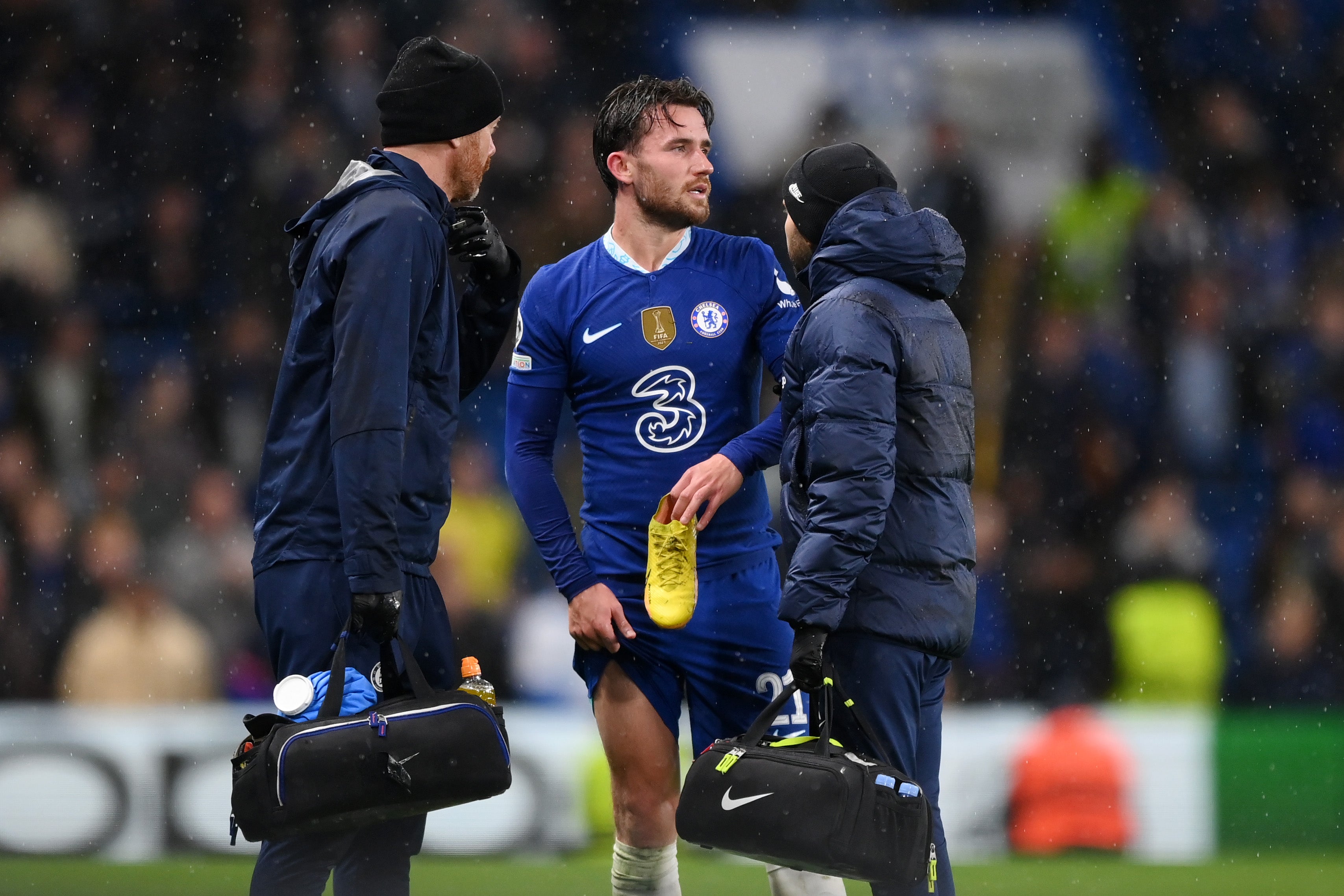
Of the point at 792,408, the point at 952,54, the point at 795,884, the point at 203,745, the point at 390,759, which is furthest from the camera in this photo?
the point at 952,54

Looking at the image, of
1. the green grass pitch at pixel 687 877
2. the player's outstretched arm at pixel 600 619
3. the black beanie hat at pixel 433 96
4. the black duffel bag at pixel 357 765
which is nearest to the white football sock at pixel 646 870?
the player's outstretched arm at pixel 600 619

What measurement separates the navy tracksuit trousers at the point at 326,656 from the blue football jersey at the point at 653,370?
778 mm

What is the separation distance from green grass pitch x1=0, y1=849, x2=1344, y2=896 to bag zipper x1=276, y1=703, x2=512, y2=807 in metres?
3.25

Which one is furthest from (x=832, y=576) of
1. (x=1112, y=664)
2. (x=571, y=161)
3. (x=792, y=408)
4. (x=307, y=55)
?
(x=307, y=55)

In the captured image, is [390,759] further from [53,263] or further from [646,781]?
[53,263]

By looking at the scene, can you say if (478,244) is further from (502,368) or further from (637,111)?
(502,368)

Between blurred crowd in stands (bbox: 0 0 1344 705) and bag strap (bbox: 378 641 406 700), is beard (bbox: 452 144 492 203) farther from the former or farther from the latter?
blurred crowd in stands (bbox: 0 0 1344 705)

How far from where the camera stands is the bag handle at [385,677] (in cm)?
332

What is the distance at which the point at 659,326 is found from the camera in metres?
4.26

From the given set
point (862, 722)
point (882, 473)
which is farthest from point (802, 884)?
point (882, 473)

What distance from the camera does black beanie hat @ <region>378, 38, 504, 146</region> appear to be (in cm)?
372

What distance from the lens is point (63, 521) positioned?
9.37 m

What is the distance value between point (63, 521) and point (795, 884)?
6.53 m

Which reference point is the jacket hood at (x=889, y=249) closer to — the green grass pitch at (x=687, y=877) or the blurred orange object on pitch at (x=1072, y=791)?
the green grass pitch at (x=687, y=877)
